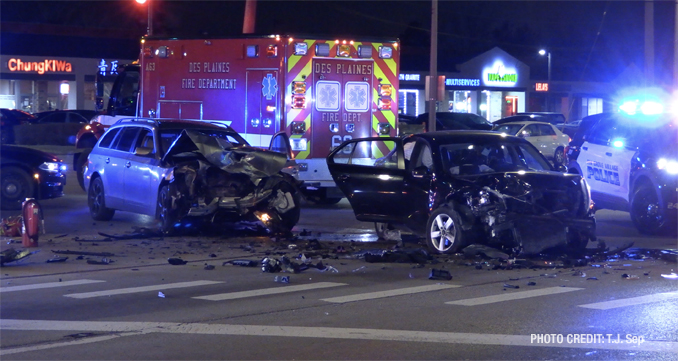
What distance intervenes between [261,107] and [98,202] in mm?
3439

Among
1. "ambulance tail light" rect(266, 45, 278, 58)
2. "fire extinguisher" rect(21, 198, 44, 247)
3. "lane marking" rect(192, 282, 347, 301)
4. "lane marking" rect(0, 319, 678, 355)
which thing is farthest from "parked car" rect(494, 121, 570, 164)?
"lane marking" rect(0, 319, 678, 355)

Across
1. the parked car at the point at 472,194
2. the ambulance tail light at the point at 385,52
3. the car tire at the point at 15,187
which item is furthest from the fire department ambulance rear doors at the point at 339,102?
the car tire at the point at 15,187

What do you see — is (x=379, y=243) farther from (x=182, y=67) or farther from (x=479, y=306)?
(x=182, y=67)

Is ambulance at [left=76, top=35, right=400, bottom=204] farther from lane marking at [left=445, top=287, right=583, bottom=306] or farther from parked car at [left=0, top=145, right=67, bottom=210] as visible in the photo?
lane marking at [left=445, top=287, right=583, bottom=306]

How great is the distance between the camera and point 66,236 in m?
12.2

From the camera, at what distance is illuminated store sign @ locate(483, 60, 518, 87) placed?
57000 mm

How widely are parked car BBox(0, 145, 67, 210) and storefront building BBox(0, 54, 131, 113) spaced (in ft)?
117

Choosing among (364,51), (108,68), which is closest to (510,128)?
(364,51)

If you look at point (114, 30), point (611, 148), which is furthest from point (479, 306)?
point (114, 30)

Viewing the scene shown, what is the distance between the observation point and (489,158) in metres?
10.9

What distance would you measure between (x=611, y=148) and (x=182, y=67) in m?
8.36

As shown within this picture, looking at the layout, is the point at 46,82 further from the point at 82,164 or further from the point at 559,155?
the point at 559,155

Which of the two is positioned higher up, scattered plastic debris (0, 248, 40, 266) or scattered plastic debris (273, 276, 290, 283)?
scattered plastic debris (0, 248, 40, 266)

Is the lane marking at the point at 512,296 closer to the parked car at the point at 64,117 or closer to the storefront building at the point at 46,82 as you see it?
the parked car at the point at 64,117
